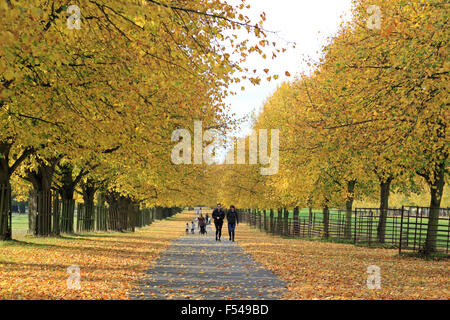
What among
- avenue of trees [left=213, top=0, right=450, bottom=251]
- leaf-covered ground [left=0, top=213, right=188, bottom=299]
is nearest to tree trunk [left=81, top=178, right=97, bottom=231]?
leaf-covered ground [left=0, top=213, right=188, bottom=299]

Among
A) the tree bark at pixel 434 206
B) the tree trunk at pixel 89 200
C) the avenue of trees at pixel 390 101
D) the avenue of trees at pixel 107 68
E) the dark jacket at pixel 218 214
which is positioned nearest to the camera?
the avenue of trees at pixel 107 68

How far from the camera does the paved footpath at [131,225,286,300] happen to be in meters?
9.68

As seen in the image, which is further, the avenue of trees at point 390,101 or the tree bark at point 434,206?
the tree bark at point 434,206

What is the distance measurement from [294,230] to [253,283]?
33.4 meters

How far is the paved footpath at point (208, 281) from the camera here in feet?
31.8

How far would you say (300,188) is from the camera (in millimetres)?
28438

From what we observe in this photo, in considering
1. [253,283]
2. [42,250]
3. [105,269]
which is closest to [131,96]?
[105,269]

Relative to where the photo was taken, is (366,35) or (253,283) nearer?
(253,283)

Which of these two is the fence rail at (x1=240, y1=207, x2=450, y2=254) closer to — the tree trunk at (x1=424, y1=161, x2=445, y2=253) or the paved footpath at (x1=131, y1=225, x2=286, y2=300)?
the tree trunk at (x1=424, y1=161, x2=445, y2=253)

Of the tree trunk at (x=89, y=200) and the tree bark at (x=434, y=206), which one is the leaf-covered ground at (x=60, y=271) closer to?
the tree bark at (x=434, y=206)

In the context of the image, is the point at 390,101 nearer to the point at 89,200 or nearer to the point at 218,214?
the point at 218,214

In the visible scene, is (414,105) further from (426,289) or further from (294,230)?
(294,230)

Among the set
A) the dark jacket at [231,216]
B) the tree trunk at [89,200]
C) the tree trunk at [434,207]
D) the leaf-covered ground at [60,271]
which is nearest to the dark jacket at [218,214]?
the dark jacket at [231,216]

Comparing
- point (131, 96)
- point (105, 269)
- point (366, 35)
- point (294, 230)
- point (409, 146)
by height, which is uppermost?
point (366, 35)
